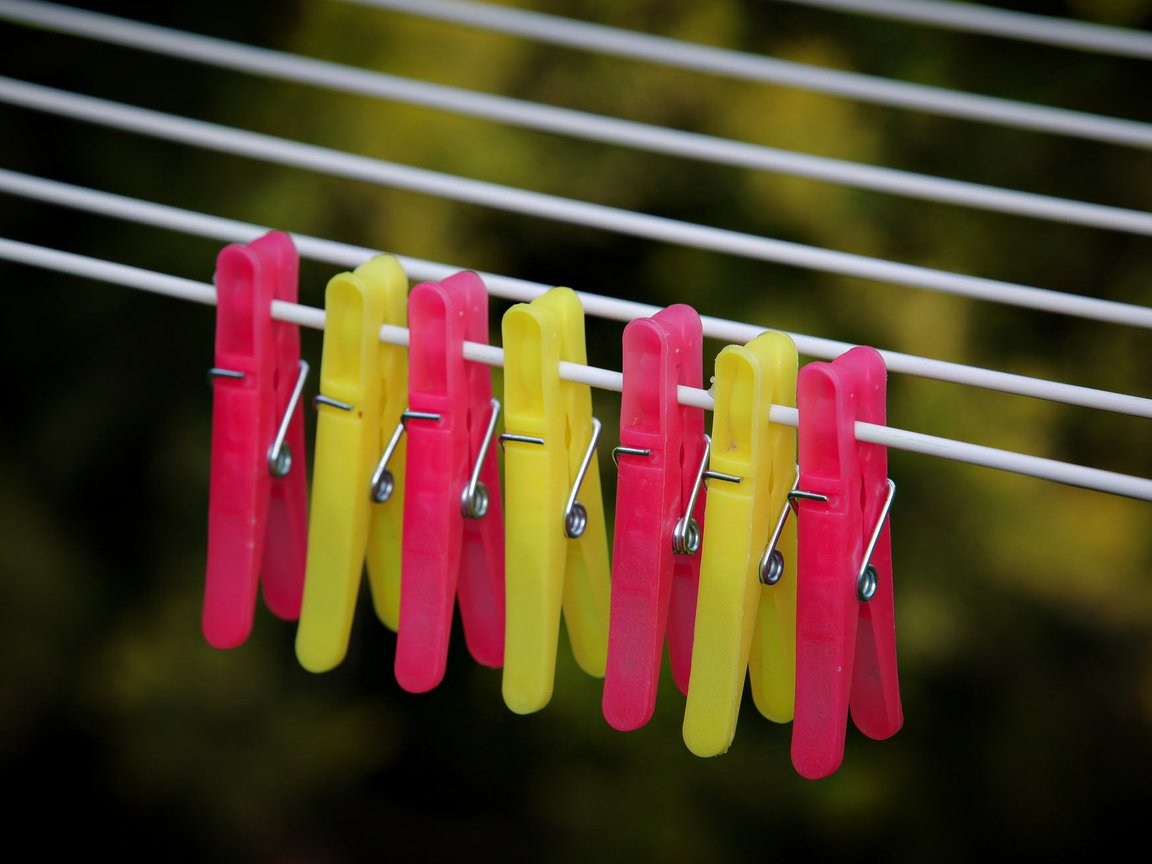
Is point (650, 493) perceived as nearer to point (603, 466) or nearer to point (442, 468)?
point (442, 468)

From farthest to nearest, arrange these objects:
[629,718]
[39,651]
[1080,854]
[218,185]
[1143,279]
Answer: [39,651], [218,185], [1080,854], [1143,279], [629,718]

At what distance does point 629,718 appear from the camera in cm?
82

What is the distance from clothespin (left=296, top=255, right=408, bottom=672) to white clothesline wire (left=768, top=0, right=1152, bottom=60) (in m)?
0.40

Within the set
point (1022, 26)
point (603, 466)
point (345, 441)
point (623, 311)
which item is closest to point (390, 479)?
point (345, 441)

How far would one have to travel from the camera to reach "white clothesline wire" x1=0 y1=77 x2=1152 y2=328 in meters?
0.81

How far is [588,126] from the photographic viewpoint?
96 cm

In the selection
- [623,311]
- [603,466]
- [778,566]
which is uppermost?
[603,466]

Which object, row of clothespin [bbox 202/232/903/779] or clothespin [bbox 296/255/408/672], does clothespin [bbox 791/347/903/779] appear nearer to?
row of clothespin [bbox 202/232/903/779]

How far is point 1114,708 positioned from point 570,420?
1325mm

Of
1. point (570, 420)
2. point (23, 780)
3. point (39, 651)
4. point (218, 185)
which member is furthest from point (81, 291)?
point (570, 420)

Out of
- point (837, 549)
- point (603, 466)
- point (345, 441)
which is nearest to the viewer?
point (837, 549)

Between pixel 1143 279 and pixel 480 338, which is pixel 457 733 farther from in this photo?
pixel 480 338

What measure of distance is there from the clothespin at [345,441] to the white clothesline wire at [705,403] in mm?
18

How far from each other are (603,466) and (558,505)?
3.64 feet
